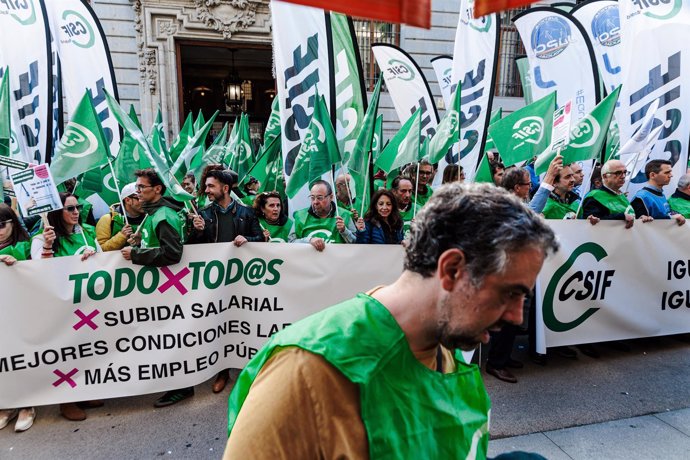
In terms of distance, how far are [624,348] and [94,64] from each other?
728 cm

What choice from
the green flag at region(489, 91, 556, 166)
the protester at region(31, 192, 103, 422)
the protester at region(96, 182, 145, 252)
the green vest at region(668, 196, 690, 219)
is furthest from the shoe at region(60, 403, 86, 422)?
the green vest at region(668, 196, 690, 219)

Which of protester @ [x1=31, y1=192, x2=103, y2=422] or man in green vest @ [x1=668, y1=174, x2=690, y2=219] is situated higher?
man in green vest @ [x1=668, y1=174, x2=690, y2=219]

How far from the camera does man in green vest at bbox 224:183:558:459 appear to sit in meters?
0.91

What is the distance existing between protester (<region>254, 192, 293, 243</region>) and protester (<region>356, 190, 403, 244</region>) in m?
0.77

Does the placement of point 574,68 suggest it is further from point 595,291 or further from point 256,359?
point 256,359

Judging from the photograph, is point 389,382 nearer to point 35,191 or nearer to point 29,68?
point 35,191

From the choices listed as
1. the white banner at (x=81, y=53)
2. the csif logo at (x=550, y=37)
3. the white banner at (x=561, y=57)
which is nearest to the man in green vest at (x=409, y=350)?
the white banner at (x=81, y=53)

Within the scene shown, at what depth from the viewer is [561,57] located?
22.3 ft

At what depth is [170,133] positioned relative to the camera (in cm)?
1345

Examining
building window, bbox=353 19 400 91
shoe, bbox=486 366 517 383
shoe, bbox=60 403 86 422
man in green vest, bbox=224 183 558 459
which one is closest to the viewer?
man in green vest, bbox=224 183 558 459

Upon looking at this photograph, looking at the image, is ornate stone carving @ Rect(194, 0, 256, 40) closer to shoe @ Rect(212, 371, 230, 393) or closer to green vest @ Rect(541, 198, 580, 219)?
green vest @ Rect(541, 198, 580, 219)

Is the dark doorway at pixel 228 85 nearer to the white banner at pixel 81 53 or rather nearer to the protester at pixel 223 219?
the white banner at pixel 81 53

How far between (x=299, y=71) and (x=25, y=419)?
3912 mm

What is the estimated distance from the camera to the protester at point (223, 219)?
392cm
